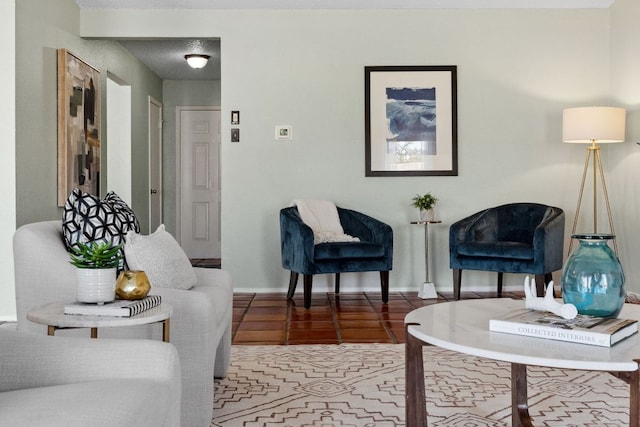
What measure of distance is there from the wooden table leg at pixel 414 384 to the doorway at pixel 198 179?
23.4 feet

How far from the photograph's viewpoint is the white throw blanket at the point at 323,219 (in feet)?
17.1

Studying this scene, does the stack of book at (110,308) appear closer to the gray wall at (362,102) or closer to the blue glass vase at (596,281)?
the blue glass vase at (596,281)

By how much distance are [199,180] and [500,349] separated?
7.60 m

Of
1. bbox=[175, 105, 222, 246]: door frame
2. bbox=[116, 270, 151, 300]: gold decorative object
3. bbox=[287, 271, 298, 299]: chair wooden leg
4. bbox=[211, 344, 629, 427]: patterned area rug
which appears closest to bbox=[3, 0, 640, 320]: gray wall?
bbox=[287, 271, 298, 299]: chair wooden leg

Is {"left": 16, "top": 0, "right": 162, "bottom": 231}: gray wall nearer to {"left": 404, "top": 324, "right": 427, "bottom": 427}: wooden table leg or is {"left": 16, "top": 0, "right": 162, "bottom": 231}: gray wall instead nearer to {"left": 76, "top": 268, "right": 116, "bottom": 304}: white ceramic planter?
{"left": 76, "top": 268, "right": 116, "bottom": 304}: white ceramic planter

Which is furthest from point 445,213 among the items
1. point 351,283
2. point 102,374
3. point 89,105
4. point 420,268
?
point 102,374

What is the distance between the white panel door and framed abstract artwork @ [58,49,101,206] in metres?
2.80

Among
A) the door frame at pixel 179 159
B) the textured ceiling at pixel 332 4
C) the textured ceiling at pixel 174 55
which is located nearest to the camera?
the textured ceiling at pixel 332 4

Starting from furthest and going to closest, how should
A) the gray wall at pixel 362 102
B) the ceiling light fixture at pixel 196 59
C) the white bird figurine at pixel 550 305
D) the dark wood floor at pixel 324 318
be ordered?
the ceiling light fixture at pixel 196 59 → the gray wall at pixel 362 102 → the dark wood floor at pixel 324 318 → the white bird figurine at pixel 550 305

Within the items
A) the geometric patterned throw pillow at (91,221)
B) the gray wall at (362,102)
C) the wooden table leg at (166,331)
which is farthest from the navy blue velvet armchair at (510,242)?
the wooden table leg at (166,331)

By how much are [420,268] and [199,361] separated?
3.80 metres

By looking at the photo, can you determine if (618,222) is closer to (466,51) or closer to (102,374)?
(466,51)

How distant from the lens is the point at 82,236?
2438 mm

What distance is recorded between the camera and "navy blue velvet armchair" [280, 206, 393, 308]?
16.2ft
